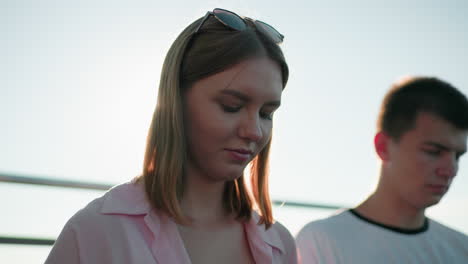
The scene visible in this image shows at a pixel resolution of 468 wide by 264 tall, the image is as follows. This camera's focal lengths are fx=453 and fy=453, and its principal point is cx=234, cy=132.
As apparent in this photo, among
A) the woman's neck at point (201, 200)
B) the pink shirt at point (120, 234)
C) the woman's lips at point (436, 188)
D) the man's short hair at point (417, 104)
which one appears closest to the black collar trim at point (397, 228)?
the woman's lips at point (436, 188)

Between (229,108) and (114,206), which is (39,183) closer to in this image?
(114,206)

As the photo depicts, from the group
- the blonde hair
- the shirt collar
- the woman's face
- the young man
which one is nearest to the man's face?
the young man

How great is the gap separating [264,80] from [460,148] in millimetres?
1505

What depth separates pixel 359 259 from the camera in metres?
2.29

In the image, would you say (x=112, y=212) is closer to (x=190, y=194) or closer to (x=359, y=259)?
(x=190, y=194)

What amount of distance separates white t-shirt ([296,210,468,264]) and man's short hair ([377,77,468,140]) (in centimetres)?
54

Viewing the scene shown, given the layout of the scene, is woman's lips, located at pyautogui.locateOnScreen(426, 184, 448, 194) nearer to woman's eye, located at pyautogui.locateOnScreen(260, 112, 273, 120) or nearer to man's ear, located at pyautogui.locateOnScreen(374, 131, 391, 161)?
man's ear, located at pyautogui.locateOnScreen(374, 131, 391, 161)

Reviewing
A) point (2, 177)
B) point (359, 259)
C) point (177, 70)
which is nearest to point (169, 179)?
point (177, 70)

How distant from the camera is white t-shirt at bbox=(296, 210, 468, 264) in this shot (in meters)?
2.30

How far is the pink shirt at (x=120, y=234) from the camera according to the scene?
142cm

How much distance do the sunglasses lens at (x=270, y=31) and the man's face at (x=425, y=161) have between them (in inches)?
43.5

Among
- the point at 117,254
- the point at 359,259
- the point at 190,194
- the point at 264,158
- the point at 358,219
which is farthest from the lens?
the point at 358,219

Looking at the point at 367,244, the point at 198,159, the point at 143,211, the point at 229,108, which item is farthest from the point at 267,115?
the point at 367,244

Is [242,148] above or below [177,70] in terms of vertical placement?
below
